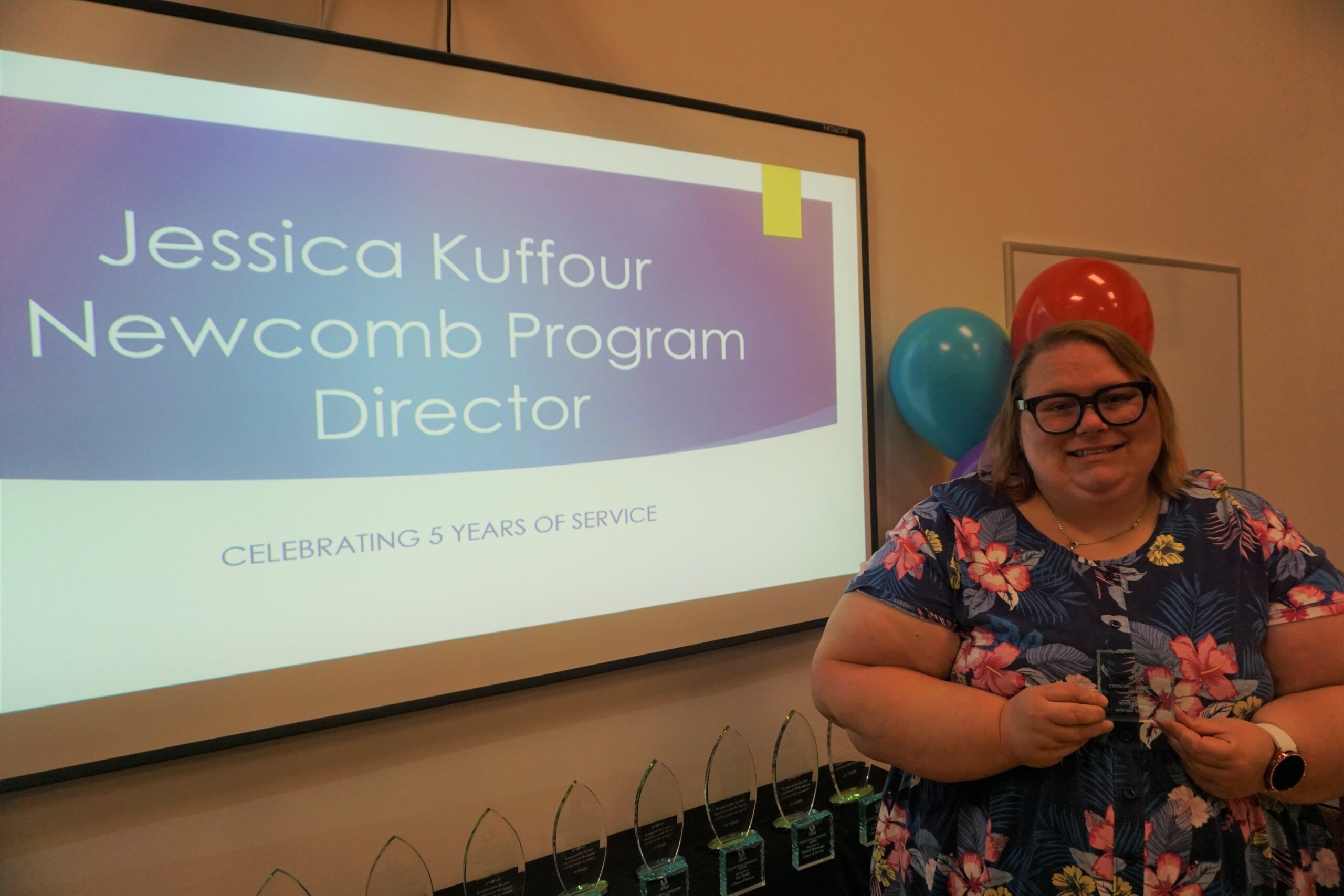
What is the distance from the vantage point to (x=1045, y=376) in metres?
1.34

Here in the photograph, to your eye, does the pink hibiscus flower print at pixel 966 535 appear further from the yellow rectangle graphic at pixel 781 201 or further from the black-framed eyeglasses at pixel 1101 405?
the yellow rectangle graphic at pixel 781 201

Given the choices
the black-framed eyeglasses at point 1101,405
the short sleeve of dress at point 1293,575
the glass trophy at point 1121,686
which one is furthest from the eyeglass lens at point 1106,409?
the glass trophy at point 1121,686

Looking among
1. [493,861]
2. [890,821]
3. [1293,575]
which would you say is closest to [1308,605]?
[1293,575]

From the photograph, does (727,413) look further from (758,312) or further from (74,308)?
(74,308)

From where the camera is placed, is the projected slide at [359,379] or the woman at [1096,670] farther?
the projected slide at [359,379]

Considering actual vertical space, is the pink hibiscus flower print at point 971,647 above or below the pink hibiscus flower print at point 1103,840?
above

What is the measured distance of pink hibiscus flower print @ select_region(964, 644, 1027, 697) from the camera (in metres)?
1.22

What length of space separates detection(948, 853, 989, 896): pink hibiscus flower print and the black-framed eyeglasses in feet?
2.30

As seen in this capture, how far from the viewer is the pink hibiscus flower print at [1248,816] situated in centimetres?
119

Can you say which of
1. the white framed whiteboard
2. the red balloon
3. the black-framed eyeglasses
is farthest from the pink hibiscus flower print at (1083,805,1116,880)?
the white framed whiteboard

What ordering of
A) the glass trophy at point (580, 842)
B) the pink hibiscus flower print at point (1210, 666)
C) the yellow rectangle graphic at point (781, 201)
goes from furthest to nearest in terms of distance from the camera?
the yellow rectangle graphic at point (781, 201), the glass trophy at point (580, 842), the pink hibiscus flower print at point (1210, 666)

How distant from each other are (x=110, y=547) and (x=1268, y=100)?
4.27 metres

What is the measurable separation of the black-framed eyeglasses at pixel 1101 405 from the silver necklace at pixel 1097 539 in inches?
6.0

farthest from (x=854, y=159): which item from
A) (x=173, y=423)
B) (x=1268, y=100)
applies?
(x=1268, y=100)
